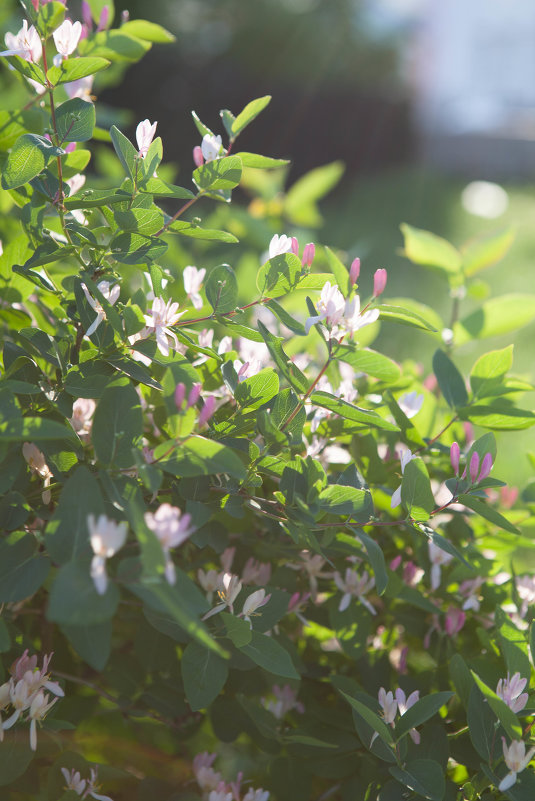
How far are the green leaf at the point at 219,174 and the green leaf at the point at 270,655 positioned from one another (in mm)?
476

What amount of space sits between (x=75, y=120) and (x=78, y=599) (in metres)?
0.50

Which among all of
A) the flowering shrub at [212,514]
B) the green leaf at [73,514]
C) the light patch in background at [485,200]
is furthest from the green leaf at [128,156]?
the light patch in background at [485,200]

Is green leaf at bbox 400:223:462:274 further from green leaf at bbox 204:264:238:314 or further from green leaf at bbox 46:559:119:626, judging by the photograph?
green leaf at bbox 46:559:119:626

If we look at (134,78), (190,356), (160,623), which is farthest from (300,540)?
(134,78)

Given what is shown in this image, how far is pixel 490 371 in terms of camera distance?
3.06 feet

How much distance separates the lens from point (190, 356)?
0.90m

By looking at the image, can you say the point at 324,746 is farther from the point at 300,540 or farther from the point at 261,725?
the point at 300,540

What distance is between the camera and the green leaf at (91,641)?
0.59 metres

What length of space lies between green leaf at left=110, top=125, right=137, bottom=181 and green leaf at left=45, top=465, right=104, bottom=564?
0.33 metres

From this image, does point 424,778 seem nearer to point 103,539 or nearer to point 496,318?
point 103,539

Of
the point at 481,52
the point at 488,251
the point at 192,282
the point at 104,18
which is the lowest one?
the point at 481,52

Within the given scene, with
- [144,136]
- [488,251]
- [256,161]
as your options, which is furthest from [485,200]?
[144,136]

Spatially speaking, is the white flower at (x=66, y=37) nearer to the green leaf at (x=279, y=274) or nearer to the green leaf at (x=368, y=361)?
the green leaf at (x=279, y=274)

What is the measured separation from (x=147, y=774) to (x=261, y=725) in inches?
9.8
